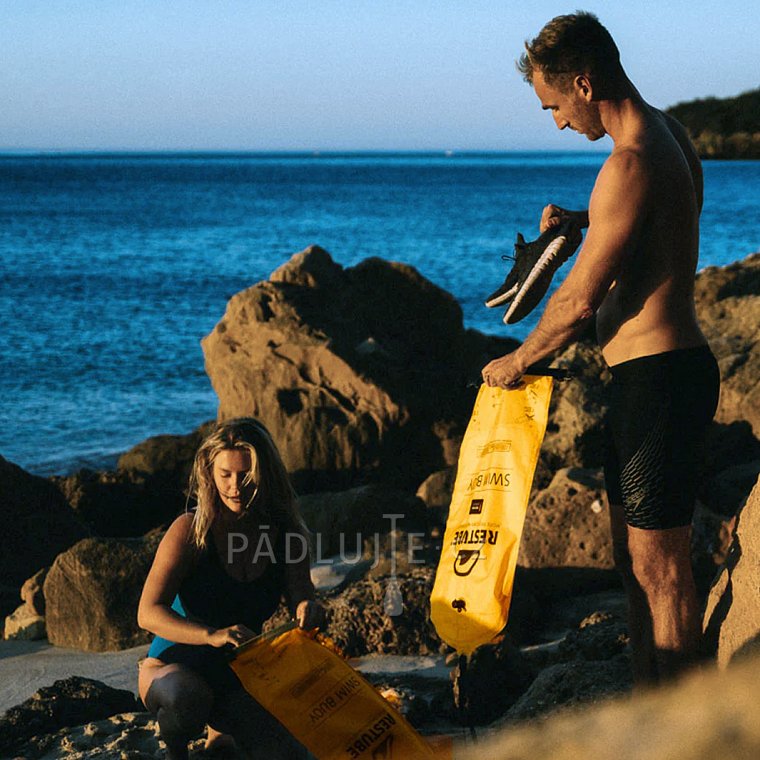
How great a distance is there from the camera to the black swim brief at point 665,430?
341 centimetres

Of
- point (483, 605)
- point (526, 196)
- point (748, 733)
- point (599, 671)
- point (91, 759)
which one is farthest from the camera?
point (526, 196)

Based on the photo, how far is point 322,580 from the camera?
24.0ft

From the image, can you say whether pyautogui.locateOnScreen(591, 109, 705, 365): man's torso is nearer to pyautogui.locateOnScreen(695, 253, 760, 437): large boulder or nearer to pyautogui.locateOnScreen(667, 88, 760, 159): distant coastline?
pyautogui.locateOnScreen(695, 253, 760, 437): large boulder

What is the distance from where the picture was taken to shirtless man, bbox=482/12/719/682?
3.36 meters

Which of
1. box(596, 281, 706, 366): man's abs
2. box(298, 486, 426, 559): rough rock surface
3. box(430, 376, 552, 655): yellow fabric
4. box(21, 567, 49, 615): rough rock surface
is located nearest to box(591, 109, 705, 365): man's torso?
box(596, 281, 706, 366): man's abs

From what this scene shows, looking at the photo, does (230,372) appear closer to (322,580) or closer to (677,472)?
(322,580)

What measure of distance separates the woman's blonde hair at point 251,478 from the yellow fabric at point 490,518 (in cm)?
56

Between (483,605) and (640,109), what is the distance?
163 cm

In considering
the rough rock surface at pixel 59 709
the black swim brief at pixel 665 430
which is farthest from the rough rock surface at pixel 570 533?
the black swim brief at pixel 665 430

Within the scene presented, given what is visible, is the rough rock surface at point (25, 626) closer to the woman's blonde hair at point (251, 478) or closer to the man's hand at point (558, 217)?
the woman's blonde hair at point (251, 478)

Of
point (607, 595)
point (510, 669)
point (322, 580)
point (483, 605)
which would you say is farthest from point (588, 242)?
point (322, 580)

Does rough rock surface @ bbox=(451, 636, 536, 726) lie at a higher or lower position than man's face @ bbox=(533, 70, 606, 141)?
lower

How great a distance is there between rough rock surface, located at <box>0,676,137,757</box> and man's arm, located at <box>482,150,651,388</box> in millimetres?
2802

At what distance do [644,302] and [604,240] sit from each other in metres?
0.24
